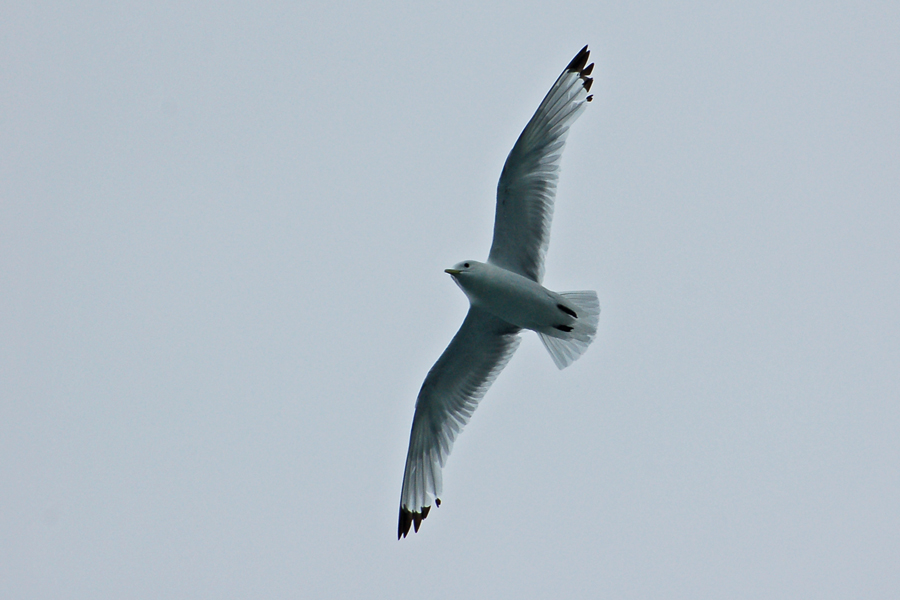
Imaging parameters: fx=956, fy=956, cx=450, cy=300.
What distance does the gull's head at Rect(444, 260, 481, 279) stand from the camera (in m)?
8.26

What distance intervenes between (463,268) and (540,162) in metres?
1.13

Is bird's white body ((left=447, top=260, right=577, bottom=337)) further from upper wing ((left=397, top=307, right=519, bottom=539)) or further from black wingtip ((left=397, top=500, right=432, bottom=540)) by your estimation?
black wingtip ((left=397, top=500, right=432, bottom=540))

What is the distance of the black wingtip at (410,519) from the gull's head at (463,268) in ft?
7.96

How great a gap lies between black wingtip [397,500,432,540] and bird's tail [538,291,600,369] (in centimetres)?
194

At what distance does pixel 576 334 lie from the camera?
8508mm

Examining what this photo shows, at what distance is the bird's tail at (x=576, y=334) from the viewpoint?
27.5ft

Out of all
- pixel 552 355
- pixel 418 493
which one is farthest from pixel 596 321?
pixel 418 493

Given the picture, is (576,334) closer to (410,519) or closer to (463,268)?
(463,268)

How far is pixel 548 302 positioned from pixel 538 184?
1.02 m

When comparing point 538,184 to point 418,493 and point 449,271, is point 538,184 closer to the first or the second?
point 449,271

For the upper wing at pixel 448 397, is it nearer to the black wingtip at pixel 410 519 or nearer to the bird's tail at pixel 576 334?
the black wingtip at pixel 410 519

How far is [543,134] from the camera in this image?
8.21 meters

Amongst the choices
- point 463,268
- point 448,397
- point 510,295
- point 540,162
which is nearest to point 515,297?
point 510,295

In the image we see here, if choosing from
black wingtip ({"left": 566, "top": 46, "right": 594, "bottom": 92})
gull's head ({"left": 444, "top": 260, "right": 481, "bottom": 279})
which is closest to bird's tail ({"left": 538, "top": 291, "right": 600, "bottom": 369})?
gull's head ({"left": 444, "top": 260, "right": 481, "bottom": 279})
